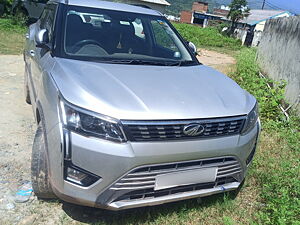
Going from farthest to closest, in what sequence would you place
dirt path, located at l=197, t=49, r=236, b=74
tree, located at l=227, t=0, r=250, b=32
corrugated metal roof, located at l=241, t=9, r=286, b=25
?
corrugated metal roof, located at l=241, t=9, r=286, b=25 < tree, located at l=227, t=0, r=250, b=32 < dirt path, located at l=197, t=49, r=236, b=74

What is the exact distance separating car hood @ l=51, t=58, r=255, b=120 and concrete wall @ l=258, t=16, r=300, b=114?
3.06 meters

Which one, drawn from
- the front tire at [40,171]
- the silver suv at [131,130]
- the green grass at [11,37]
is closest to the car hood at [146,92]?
the silver suv at [131,130]

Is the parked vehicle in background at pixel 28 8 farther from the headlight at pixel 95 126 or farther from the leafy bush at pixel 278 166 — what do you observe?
the headlight at pixel 95 126

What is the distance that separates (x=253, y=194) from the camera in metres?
2.73

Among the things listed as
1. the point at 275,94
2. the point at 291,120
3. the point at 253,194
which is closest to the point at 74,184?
the point at 253,194

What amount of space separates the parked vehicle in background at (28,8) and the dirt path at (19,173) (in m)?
10.1

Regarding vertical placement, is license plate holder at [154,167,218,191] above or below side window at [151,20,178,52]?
below

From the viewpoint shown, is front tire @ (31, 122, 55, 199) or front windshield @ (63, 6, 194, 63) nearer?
front tire @ (31, 122, 55, 199)

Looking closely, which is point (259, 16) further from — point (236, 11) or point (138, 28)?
point (138, 28)

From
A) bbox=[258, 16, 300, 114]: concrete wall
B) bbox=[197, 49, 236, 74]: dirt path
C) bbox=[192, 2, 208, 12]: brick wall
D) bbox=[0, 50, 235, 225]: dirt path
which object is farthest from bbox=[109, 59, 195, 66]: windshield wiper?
bbox=[192, 2, 208, 12]: brick wall

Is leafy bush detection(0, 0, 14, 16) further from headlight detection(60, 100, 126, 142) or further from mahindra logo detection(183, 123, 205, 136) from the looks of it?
mahindra logo detection(183, 123, 205, 136)

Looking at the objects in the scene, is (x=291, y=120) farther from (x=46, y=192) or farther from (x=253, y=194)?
(x=46, y=192)

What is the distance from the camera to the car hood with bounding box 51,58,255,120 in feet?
5.94

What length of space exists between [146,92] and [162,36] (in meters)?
1.68
